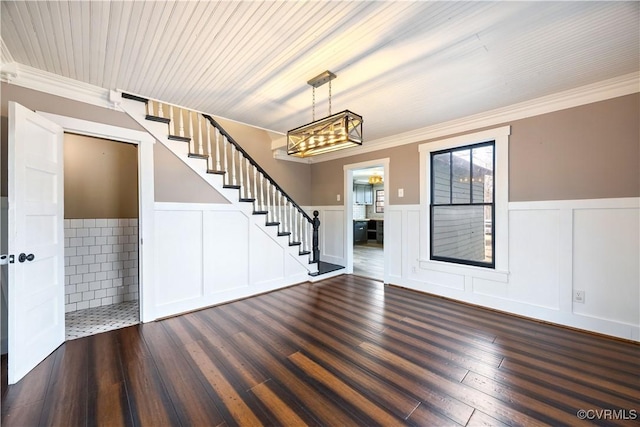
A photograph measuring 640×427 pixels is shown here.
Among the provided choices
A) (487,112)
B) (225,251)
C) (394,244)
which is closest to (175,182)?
(225,251)

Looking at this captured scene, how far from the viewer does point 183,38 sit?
2010 millimetres

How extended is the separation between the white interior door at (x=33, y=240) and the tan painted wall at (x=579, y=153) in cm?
516

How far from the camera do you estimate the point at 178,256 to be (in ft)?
10.8

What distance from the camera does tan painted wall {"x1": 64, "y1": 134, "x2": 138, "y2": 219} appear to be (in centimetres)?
344

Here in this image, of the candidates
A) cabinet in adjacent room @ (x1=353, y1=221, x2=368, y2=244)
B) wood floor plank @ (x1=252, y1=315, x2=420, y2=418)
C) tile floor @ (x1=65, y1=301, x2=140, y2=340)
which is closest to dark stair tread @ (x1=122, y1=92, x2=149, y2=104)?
tile floor @ (x1=65, y1=301, x2=140, y2=340)

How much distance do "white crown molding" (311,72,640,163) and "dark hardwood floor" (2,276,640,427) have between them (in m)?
2.60

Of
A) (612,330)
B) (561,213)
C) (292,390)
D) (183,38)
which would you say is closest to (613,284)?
(612,330)

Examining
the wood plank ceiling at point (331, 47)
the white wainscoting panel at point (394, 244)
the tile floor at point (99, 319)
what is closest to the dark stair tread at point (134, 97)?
the wood plank ceiling at point (331, 47)

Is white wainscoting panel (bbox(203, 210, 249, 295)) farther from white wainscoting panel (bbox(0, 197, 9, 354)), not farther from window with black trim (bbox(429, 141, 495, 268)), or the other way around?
window with black trim (bbox(429, 141, 495, 268))

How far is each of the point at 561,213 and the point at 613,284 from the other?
2.83 feet

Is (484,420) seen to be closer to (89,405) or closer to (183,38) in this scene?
(89,405)

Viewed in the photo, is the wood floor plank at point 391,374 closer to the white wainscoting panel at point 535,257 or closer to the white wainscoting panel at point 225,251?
the white wainscoting panel at point 225,251

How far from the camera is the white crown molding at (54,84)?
2.33 metres

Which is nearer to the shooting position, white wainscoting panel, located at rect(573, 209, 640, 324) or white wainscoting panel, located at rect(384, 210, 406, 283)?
white wainscoting panel, located at rect(573, 209, 640, 324)
